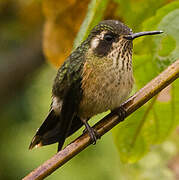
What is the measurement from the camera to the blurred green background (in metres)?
3.62

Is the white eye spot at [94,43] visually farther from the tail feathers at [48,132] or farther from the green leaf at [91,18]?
the tail feathers at [48,132]

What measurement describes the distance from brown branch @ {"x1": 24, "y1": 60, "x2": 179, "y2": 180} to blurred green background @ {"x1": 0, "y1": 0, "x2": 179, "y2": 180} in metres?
0.68

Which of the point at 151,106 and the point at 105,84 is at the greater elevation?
the point at 105,84

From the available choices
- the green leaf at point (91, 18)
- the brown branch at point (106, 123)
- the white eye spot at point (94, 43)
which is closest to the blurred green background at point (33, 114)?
the green leaf at point (91, 18)

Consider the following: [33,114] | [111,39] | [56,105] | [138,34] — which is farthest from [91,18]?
[33,114]

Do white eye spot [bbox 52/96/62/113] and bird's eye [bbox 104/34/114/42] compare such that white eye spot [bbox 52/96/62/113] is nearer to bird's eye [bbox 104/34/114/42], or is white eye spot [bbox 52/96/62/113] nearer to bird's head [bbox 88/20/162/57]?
bird's head [bbox 88/20/162/57]

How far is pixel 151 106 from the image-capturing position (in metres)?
2.68

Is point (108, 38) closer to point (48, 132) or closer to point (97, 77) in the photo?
point (97, 77)

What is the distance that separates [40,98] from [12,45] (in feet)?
7.29

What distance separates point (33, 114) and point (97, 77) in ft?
10.2

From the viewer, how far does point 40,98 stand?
5461mm

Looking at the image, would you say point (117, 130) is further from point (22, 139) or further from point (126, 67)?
point (22, 139)

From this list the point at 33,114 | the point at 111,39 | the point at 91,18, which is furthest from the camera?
the point at 33,114

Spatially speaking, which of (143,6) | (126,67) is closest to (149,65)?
(126,67)
